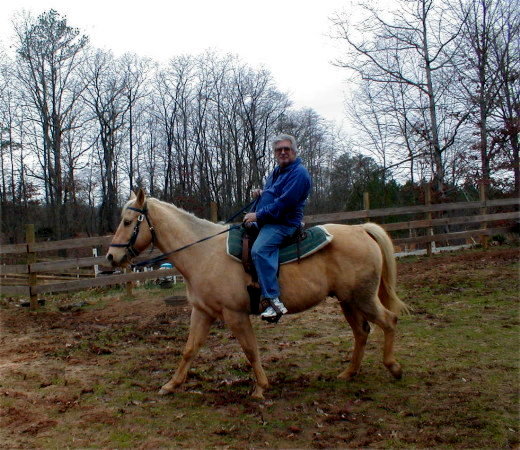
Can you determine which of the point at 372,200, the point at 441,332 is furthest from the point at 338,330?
the point at 372,200

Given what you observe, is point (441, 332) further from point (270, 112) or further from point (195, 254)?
point (270, 112)

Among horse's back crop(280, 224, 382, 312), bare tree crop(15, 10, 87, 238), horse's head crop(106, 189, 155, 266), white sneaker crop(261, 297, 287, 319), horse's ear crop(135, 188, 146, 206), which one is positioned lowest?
white sneaker crop(261, 297, 287, 319)

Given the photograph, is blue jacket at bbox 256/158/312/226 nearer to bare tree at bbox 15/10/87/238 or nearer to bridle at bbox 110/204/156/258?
bridle at bbox 110/204/156/258

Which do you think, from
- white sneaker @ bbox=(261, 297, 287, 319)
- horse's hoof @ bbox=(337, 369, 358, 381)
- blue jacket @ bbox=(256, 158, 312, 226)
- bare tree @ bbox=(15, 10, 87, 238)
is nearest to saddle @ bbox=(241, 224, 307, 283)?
blue jacket @ bbox=(256, 158, 312, 226)

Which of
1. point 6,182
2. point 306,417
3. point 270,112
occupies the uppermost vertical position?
point 270,112

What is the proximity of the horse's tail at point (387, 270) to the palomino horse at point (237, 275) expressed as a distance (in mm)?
31

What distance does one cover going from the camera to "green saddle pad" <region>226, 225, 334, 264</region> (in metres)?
4.50

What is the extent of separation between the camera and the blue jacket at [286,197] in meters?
4.45

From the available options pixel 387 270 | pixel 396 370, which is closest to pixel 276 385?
pixel 396 370

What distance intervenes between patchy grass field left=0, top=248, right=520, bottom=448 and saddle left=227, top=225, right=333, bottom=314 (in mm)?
1050

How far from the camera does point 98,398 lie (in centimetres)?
439

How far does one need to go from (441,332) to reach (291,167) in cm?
345

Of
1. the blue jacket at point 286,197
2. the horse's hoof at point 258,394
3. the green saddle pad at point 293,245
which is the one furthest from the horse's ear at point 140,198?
the horse's hoof at point 258,394

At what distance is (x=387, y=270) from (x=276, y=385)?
1.77 meters
